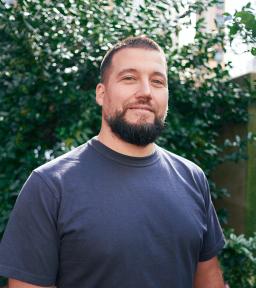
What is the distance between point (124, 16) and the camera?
4.11 meters

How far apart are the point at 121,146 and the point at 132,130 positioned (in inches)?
3.5

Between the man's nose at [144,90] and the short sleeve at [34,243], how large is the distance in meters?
0.57

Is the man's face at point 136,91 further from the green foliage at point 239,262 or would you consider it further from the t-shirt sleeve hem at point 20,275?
the green foliage at point 239,262

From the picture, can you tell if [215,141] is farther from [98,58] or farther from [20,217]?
[20,217]

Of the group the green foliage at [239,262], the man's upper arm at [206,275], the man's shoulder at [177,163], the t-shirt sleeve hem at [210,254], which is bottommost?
the green foliage at [239,262]

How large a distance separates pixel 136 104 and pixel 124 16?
7.55ft

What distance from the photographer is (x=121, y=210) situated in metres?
1.84

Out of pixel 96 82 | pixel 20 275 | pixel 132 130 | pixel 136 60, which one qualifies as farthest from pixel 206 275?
pixel 96 82

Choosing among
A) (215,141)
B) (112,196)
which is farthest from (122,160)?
(215,141)

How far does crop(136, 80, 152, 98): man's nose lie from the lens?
2012mm

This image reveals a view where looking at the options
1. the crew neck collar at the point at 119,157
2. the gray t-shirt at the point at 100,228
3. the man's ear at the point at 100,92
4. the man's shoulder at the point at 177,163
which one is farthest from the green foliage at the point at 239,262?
the man's ear at the point at 100,92

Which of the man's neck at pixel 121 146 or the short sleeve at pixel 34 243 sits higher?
the man's neck at pixel 121 146

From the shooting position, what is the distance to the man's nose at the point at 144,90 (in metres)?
2.01

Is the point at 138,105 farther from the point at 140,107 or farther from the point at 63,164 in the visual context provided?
the point at 63,164
